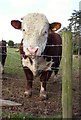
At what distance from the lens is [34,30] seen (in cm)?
805

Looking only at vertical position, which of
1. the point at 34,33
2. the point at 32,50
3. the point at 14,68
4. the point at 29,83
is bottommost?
the point at 14,68

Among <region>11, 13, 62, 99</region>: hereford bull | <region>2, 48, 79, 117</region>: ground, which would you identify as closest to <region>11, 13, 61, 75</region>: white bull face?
<region>11, 13, 62, 99</region>: hereford bull

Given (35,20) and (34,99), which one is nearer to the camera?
(35,20)

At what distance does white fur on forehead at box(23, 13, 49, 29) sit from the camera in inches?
324

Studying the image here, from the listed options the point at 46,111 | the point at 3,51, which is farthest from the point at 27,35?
the point at 3,51

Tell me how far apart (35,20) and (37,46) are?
783 millimetres

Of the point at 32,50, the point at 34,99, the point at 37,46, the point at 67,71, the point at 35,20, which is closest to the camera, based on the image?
the point at 67,71

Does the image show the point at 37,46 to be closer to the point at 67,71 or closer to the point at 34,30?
the point at 34,30

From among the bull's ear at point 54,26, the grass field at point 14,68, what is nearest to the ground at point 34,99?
the grass field at point 14,68

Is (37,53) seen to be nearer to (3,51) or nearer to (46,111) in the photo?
(46,111)

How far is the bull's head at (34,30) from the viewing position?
25.5ft

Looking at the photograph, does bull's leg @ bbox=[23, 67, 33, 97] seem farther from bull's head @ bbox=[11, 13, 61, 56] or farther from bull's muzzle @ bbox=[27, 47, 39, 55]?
bull's muzzle @ bbox=[27, 47, 39, 55]

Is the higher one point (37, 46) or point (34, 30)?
point (34, 30)

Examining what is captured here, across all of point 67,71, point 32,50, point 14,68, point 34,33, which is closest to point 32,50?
point 32,50
